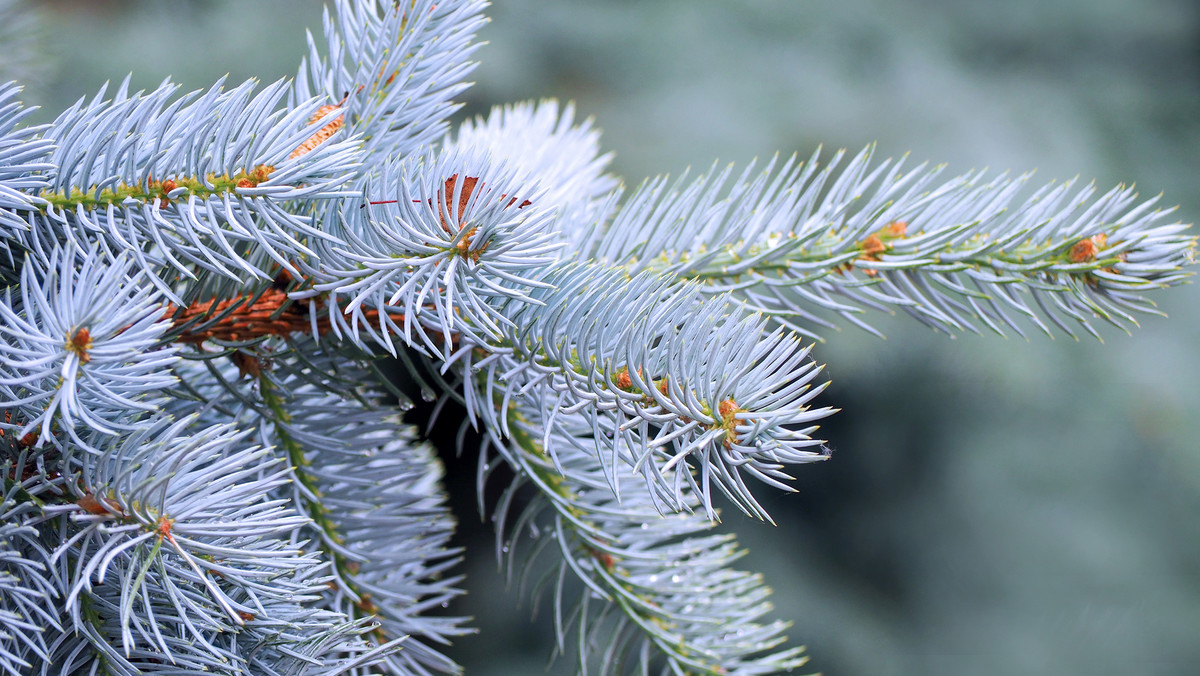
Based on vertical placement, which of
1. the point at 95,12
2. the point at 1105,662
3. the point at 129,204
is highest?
the point at 95,12

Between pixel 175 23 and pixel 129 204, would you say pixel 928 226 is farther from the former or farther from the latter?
pixel 175 23

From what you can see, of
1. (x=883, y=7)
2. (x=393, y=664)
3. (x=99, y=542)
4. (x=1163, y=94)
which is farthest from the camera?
(x=1163, y=94)

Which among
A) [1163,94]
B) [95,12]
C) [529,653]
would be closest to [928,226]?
[529,653]

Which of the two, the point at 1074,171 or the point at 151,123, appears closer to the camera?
the point at 151,123

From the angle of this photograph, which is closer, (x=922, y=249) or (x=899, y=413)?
(x=922, y=249)

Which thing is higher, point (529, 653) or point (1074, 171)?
point (1074, 171)

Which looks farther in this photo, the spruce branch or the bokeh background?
the bokeh background

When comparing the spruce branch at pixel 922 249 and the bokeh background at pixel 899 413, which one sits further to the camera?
the bokeh background at pixel 899 413

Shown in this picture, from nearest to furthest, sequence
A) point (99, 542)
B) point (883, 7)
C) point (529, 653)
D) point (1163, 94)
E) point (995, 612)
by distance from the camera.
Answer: point (99, 542)
point (529, 653)
point (995, 612)
point (883, 7)
point (1163, 94)
